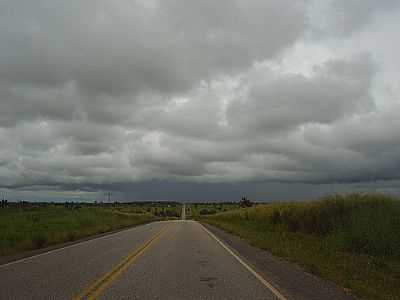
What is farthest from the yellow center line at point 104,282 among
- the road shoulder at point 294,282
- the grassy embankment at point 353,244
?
the grassy embankment at point 353,244

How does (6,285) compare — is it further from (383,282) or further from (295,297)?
(383,282)

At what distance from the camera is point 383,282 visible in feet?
36.6

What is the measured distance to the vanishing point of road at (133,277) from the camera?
9.06 metres

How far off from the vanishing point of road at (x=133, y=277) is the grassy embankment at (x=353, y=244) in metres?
2.34

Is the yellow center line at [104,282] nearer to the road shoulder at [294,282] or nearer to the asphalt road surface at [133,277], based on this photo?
the asphalt road surface at [133,277]

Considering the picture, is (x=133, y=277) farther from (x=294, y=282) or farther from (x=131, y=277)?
(x=294, y=282)

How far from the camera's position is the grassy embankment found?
1145cm

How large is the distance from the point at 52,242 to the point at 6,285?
13374mm

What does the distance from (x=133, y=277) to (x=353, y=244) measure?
431 inches

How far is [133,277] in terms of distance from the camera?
1120 centimetres

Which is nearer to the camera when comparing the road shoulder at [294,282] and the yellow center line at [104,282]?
the yellow center line at [104,282]

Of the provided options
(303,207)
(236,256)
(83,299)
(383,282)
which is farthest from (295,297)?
(303,207)

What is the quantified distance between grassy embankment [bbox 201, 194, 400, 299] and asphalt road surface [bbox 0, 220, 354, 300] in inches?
89.3

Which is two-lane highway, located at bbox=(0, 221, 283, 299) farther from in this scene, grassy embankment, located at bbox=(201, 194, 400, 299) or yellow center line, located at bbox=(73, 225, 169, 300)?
grassy embankment, located at bbox=(201, 194, 400, 299)
